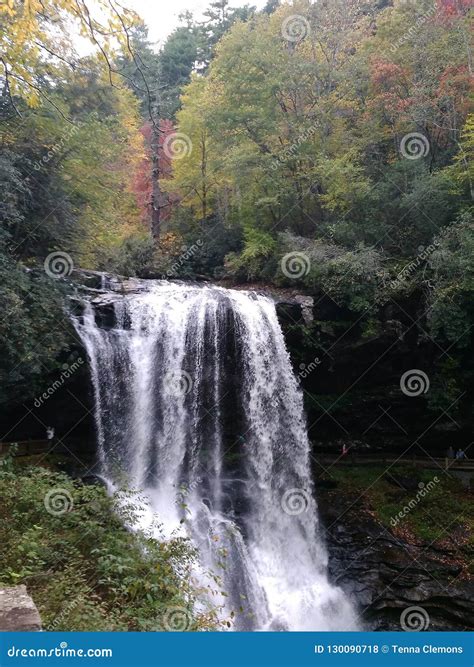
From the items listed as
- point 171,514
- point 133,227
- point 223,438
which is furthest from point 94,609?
point 133,227

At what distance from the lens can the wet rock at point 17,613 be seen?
146 inches

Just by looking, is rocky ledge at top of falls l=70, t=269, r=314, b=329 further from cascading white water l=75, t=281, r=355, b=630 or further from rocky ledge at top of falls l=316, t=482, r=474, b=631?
rocky ledge at top of falls l=316, t=482, r=474, b=631

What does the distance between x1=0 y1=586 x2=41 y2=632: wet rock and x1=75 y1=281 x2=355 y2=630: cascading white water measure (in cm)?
698

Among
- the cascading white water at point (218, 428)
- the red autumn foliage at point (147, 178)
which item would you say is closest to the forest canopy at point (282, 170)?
the cascading white water at point (218, 428)

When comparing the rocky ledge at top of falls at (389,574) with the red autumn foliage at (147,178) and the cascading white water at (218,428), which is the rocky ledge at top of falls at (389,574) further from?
the red autumn foliage at (147,178)

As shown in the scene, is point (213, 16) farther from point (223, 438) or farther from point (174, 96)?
point (223, 438)

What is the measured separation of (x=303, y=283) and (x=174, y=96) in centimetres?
1967

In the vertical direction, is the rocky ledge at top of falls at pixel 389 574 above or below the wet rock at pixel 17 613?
below

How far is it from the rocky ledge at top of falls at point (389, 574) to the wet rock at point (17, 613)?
29.6 ft

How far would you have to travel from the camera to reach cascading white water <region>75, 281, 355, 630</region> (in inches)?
455

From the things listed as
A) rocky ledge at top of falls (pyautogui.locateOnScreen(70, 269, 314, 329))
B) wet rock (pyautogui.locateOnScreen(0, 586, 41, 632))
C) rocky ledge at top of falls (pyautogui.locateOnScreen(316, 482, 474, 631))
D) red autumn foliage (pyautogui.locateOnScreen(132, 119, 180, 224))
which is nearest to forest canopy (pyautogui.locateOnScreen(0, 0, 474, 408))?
rocky ledge at top of falls (pyautogui.locateOnScreen(70, 269, 314, 329))

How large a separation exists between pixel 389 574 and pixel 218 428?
5.28 meters

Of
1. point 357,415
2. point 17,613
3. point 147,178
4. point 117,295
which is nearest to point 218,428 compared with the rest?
point 357,415

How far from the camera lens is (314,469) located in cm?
1451
